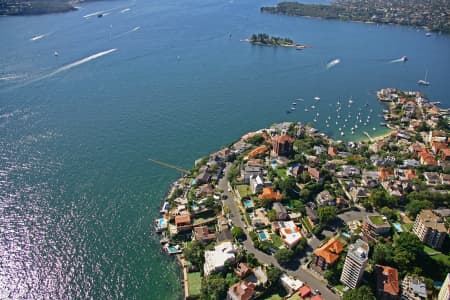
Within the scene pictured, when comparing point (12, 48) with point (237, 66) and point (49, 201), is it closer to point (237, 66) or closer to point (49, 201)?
point (237, 66)

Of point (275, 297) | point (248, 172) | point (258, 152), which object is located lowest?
point (275, 297)

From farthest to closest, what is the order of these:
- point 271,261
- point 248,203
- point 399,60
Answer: point 399,60, point 248,203, point 271,261

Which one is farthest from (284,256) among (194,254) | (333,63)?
(333,63)

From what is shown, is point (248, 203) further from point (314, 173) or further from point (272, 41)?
point (272, 41)

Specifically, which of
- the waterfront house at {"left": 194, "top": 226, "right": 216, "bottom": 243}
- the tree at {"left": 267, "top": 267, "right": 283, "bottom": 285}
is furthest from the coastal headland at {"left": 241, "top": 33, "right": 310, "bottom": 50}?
the tree at {"left": 267, "top": 267, "right": 283, "bottom": 285}

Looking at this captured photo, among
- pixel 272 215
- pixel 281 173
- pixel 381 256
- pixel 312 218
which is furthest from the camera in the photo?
pixel 281 173

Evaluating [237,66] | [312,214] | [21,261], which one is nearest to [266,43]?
[237,66]

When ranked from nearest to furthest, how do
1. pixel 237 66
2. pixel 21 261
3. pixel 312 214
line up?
pixel 21 261
pixel 312 214
pixel 237 66
